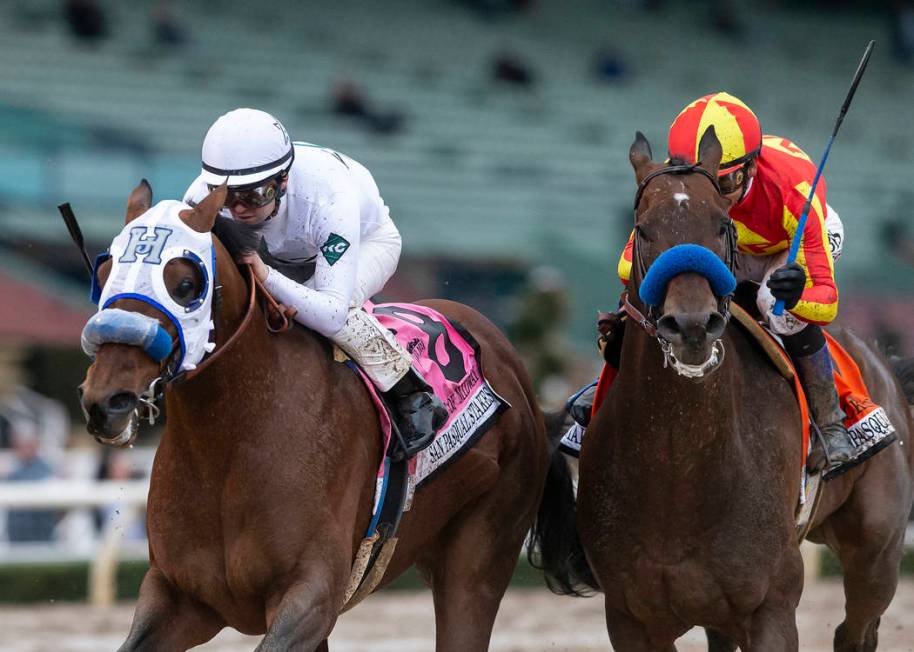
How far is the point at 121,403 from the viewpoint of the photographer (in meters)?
3.64

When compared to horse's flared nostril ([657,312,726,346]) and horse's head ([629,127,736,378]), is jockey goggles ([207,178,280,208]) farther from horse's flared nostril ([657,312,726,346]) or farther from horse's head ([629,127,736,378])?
horse's flared nostril ([657,312,726,346])

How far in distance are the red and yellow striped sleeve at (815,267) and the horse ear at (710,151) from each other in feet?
1.65

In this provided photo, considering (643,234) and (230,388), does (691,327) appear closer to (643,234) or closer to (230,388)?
(643,234)

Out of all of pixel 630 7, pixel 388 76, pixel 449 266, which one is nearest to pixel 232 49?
pixel 388 76

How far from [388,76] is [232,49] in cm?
228

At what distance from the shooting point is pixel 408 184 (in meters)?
18.6

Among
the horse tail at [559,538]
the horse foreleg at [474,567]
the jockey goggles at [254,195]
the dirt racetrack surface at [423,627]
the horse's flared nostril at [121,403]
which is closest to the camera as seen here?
the horse's flared nostril at [121,403]

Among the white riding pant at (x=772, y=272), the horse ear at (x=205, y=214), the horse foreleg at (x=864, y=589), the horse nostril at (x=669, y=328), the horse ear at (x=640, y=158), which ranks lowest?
the horse foreleg at (x=864, y=589)

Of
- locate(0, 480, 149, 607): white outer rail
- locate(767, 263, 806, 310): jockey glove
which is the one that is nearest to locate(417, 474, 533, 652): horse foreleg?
locate(767, 263, 806, 310): jockey glove

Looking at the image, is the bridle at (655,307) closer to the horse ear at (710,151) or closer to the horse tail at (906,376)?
the horse ear at (710,151)

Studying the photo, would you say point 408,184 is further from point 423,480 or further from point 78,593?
point 423,480

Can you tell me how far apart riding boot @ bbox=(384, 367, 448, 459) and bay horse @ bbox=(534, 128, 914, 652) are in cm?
56

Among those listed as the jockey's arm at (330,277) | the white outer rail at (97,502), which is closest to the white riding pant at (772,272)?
the jockey's arm at (330,277)

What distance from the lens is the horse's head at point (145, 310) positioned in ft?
12.0
